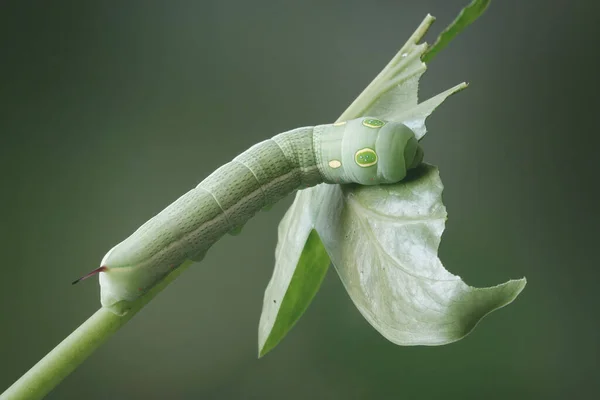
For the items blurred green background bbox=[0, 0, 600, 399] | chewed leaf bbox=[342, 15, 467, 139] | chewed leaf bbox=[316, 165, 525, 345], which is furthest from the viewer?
blurred green background bbox=[0, 0, 600, 399]

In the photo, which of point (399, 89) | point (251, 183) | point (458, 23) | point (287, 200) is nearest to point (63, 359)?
point (251, 183)

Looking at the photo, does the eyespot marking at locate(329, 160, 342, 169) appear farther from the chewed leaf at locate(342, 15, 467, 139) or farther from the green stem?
the green stem

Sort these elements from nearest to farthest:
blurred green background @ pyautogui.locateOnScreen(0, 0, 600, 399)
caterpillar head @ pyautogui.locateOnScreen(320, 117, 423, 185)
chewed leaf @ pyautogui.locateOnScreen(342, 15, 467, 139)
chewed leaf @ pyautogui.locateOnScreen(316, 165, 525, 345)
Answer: chewed leaf @ pyautogui.locateOnScreen(316, 165, 525, 345) → caterpillar head @ pyautogui.locateOnScreen(320, 117, 423, 185) → chewed leaf @ pyautogui.locateOnScreen(342, 15, 467, 139) → blurred green background @ pyautogui.locateOnScreen(0, 0, 600, 399)

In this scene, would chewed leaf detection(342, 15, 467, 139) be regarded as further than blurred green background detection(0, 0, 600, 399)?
No

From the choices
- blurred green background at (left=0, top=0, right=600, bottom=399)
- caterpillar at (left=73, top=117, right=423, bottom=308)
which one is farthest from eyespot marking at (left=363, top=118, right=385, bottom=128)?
blurred green background at (left=0, top=0, right=600, bottom=399)

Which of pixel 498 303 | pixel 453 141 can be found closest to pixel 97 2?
pixel 453 141

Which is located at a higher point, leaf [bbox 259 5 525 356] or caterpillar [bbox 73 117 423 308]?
caterpillar [bbox 73 117 423 308]

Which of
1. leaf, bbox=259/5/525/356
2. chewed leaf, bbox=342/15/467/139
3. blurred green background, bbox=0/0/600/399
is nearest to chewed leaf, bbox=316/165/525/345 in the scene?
leaf, bbox=259/5/525/356
